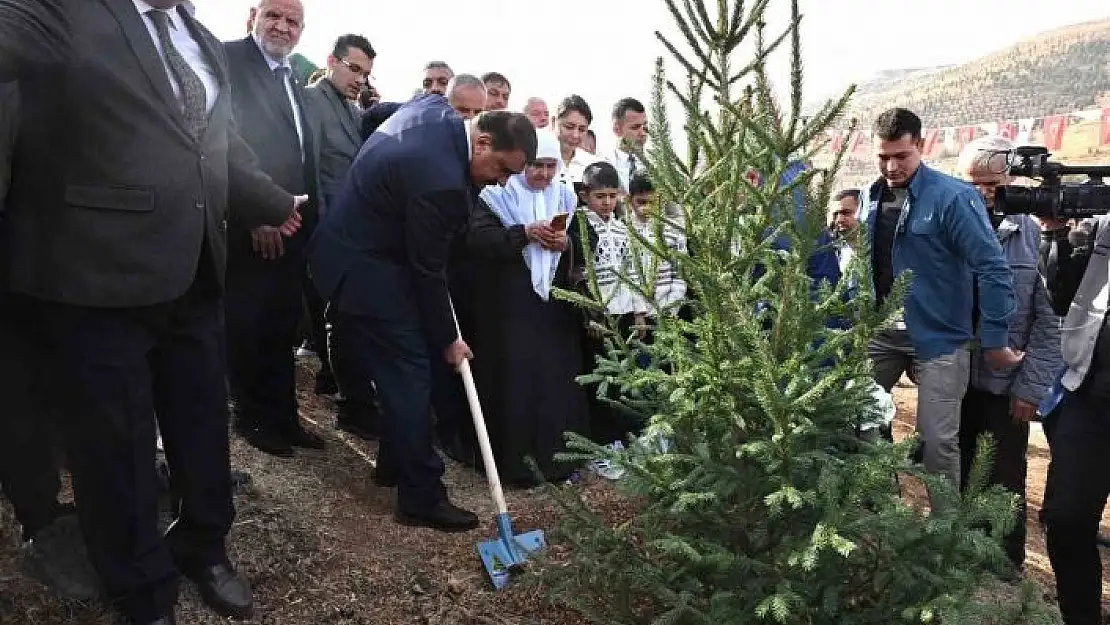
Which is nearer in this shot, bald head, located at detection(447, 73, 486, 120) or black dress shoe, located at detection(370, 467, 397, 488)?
black dress shoe, located at detection(370, 467, 397, 488)

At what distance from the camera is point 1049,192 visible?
3912 mm

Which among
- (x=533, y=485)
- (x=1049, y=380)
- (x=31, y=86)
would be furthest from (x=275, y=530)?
(x=1049, y=380)

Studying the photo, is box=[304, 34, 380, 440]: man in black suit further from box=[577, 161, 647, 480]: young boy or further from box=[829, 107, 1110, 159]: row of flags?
box=[829, 107, 1110, 159]: row of flags

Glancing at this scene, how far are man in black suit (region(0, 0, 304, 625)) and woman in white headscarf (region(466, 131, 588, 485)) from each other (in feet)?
5.97

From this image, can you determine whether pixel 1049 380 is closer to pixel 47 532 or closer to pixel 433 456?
pixel 433 456

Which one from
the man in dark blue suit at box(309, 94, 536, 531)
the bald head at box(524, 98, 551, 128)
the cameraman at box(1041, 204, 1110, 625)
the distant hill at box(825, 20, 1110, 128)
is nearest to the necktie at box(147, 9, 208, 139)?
the man in dark blue suit at box(309, 94, 536, 531)

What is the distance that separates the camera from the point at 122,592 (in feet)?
7.52

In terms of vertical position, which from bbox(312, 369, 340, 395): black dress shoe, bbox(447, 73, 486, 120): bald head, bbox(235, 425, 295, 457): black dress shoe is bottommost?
bbox(312, 369, 340, 395): black dress shoe

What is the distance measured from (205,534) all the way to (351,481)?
133 centimetres

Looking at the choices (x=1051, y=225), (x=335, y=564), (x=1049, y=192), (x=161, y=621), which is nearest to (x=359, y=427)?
(x=335, y=564)

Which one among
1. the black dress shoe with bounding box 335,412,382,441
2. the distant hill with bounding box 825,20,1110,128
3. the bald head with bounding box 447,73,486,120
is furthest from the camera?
the distant hill with bounding box 825,20,1110,128

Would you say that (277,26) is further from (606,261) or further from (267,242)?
(606,261)

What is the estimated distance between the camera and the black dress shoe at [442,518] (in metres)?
3.51

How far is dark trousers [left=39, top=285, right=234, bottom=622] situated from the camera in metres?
2.20
